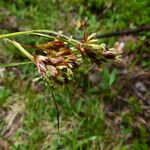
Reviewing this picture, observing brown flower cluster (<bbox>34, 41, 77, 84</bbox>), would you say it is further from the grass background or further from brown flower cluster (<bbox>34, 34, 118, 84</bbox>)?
the grass background

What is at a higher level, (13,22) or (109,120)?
(13,22)

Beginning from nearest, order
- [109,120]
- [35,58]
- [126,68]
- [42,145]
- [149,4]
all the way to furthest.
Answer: [35,58] < [42,145] < [109,120] < [126,68] < [149,4]

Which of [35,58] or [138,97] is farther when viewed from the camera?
[138,97]

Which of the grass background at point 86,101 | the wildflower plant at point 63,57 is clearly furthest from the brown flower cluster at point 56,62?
the grass background at point 86,101

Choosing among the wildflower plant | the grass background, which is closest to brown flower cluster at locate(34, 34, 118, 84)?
the wildflower plant

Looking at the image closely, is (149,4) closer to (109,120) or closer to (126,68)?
(126,68)

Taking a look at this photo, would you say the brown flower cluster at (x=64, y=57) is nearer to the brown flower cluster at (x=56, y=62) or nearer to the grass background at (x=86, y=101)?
the brown flower cluster at (x=56, y=62)

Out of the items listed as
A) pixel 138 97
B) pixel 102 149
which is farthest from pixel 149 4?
pixel 102 149
